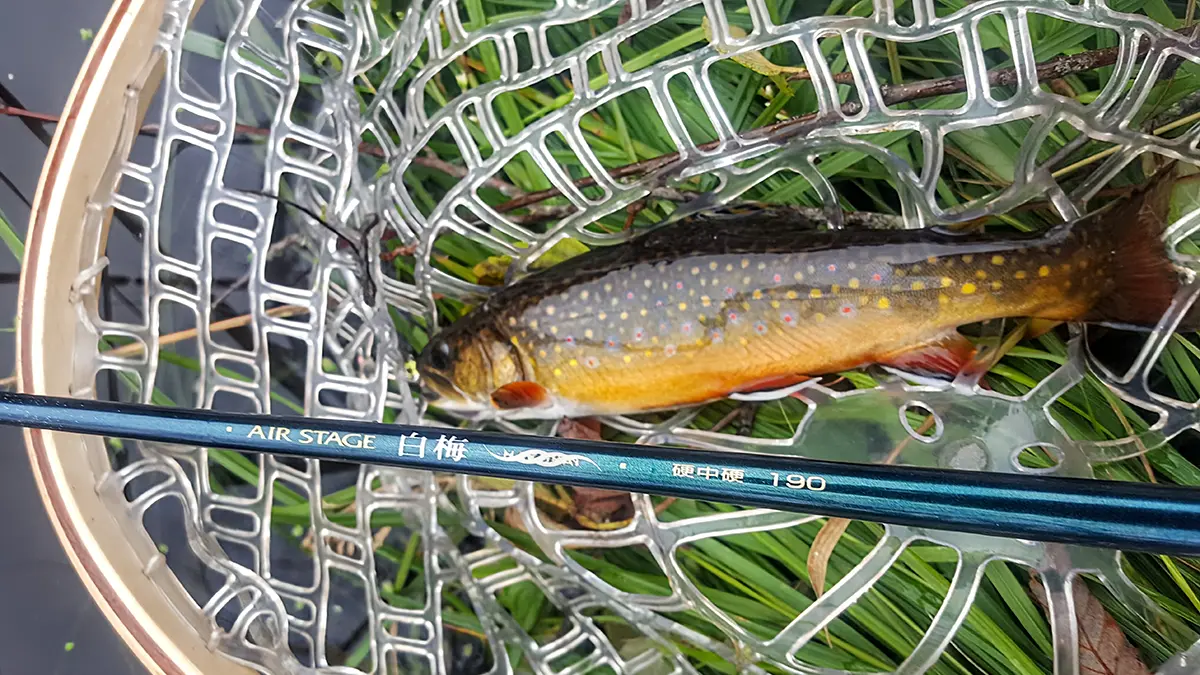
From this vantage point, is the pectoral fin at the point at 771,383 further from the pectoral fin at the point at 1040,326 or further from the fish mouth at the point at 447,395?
the fish mouth at the point at 447,395

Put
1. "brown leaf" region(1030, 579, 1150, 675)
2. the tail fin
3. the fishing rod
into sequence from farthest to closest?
"brown leaf" region(1030, 579, 1150, 675), the tail fin, the fishing rod

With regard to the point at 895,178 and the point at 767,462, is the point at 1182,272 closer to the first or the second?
the point at 895,178

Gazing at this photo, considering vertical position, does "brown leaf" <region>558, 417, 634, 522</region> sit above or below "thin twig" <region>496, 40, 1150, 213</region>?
below

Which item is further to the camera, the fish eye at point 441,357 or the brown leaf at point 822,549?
the fish eye at point 441,357

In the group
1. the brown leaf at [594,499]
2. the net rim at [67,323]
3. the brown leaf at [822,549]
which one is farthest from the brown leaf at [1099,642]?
the net rim at [67,323]

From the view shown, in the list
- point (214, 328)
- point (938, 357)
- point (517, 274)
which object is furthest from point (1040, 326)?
point (214, 328)

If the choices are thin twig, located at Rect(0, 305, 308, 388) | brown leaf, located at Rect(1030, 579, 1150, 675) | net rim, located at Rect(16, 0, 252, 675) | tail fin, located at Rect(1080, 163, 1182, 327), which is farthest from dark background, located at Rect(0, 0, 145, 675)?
tail fin, located at Rect(1080, 163, 1182, 327)

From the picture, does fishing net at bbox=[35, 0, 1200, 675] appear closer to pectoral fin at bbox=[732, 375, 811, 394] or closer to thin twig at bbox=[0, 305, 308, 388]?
thin twig at bbox=[0, 305, 308, 388]
